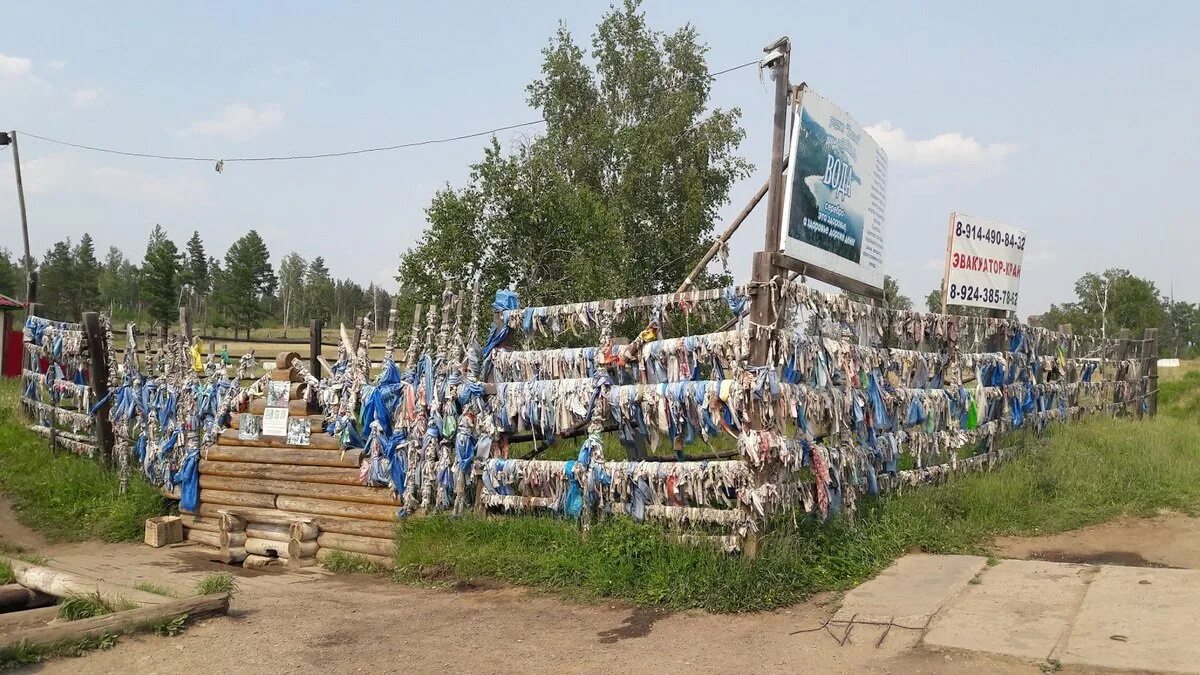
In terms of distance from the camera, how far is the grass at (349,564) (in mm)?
8125

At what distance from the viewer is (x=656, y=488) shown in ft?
21.8

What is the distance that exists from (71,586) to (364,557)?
2.43m

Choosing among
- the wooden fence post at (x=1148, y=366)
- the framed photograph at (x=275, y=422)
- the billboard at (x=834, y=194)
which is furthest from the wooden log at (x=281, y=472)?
the wooden fence post at (x=1148, y=366)

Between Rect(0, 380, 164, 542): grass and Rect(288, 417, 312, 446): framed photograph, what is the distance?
2.50m

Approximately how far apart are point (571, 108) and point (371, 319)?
2106 cm

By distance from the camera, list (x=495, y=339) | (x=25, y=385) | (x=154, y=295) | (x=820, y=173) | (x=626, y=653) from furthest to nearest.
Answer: (x=154, y=295), (x=25, y=385), (x=495, y=339), (x=820, y=173), (x=626, y=653)

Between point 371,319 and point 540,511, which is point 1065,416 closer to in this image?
point 540,511

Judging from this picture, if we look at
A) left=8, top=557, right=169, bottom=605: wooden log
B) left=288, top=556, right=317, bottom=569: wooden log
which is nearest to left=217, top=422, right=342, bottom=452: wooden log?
left=288, top=556, right=317, bottom=569: wooden log

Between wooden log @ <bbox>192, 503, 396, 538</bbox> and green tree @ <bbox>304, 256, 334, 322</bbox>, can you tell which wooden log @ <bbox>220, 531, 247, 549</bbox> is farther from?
green tree @ <bbox>304, 256, 334, 322</bbox>

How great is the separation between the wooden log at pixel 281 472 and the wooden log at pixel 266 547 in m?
0.63

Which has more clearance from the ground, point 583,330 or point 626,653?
point 583,330

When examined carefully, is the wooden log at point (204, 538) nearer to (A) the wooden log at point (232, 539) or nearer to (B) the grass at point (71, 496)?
(A) the wooden log at point (232, 539)

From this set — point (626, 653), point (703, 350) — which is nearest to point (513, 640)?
point (626, 653)

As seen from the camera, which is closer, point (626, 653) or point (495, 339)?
point (626, 653)
